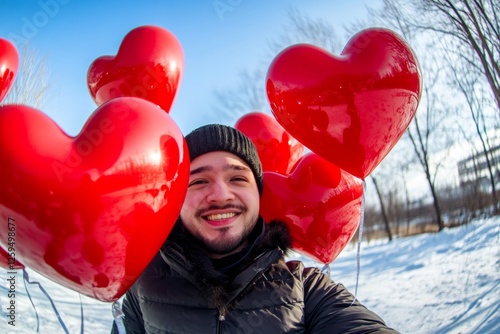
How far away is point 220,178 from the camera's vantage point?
1.50 metres

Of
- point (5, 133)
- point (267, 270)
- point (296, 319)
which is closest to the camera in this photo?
point (5, 133)

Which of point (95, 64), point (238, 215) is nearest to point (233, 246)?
point (238, 215)

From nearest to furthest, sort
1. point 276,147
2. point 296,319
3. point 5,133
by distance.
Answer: point 5,133
point 296,319
point 276,147

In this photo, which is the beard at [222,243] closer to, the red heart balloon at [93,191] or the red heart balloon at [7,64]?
the red heart balloon at [93,191]

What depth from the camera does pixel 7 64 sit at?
2.29 meters

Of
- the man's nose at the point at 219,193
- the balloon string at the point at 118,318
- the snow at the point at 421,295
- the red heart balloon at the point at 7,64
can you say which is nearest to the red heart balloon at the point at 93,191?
the balloon string at the point at 118,318

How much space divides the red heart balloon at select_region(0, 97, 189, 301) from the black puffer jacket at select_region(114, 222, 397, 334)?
27 cm

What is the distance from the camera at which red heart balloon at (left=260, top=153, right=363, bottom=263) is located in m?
1.92

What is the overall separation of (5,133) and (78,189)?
25 cm

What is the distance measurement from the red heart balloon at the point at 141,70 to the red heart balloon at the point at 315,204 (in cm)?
80

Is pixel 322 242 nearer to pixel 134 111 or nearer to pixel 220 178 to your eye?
pixel 220 178

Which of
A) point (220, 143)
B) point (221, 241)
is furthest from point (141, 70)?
point (221, 241)

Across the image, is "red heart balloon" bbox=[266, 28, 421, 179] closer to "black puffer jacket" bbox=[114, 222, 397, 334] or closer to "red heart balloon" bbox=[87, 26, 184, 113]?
"black puffer jacket" bbox=[114, 222, 397, 334]

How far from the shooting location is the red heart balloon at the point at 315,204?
192cm
